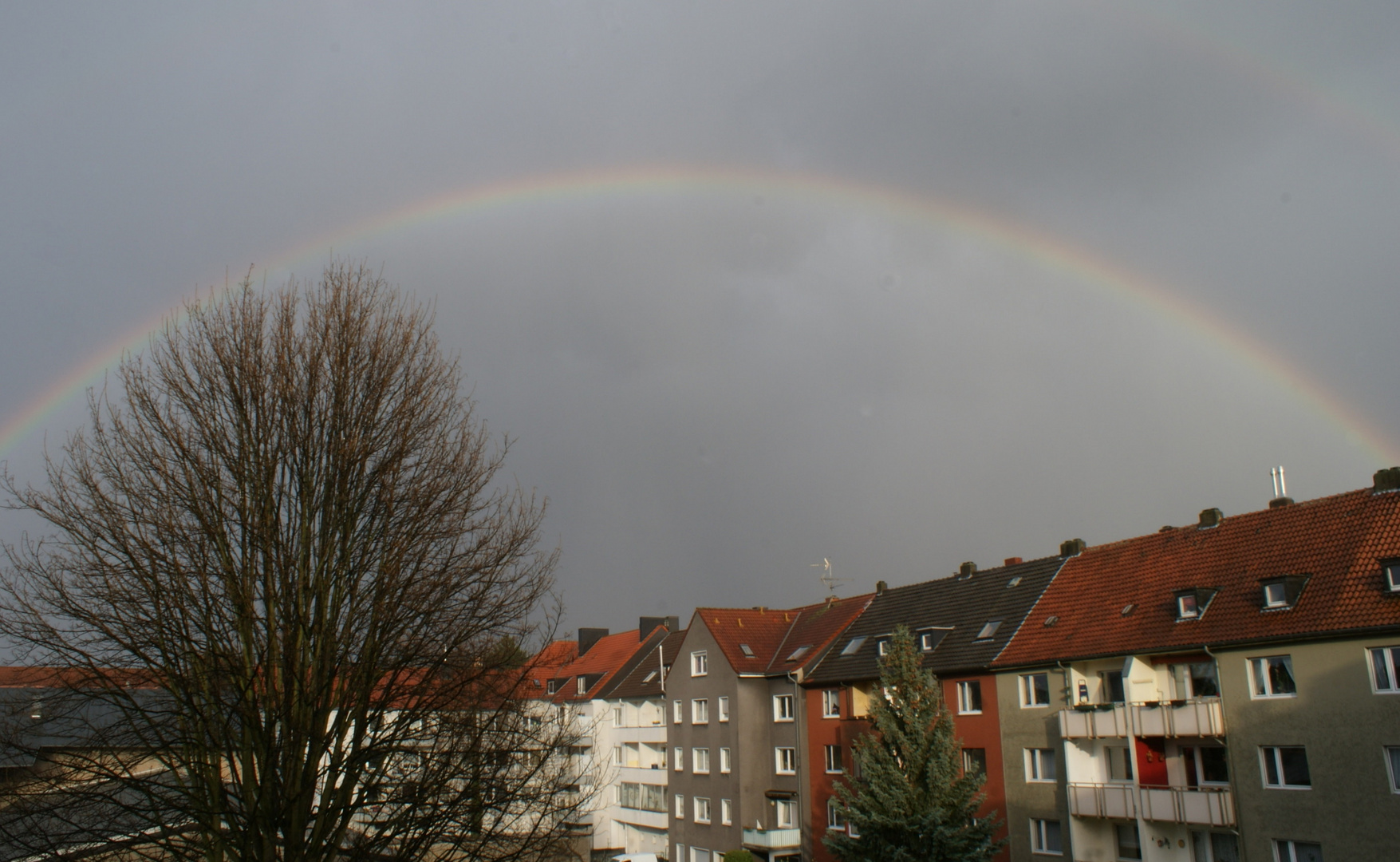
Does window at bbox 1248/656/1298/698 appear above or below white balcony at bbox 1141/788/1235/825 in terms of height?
above

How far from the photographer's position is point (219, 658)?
9875 millimetres

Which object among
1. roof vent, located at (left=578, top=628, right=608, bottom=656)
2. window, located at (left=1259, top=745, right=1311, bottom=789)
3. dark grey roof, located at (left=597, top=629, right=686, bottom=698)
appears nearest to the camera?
window, located at (left=1259, top=745, right=1311, bottom=789)

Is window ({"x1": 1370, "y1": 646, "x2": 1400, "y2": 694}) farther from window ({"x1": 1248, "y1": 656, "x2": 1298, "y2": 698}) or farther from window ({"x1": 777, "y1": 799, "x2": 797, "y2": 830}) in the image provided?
window ({"x1": 777, "y1": 799, "x2": 797, "y2": 830})

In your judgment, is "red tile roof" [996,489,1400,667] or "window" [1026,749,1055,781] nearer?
"red tile roof" [996,489,1400,667]

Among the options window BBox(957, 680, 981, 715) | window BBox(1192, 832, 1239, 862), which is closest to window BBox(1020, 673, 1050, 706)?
window BBox(957, 680, 981, 715)

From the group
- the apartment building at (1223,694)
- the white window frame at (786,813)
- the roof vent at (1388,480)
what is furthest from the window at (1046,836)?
the white window frame at (786,813)

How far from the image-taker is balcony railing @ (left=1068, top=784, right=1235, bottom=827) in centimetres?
2716

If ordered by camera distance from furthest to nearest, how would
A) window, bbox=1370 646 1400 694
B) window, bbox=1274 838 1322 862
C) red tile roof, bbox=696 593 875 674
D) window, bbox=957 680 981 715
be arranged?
red tile roof, bbox=696 593 875 674, window, bbox=957 680 981 715, window, bbox=1274 838 1322 862, window, bbox=1370 646 1400 694

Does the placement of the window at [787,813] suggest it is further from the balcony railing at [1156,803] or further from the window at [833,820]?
the balcony railing at [1156,803]

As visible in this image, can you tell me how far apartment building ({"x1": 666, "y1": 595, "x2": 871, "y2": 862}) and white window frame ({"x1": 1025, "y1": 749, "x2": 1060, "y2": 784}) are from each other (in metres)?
13.7

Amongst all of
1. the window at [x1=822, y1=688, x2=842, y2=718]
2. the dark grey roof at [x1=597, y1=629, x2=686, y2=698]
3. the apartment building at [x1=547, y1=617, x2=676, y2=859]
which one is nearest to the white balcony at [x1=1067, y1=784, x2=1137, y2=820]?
the window at [x1=822, y1=688, x2=842, y2=718]

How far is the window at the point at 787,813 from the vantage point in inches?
1818

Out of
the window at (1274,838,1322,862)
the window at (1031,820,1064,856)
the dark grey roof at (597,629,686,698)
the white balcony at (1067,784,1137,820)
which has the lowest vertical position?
the window at (1031,820,1064,856)

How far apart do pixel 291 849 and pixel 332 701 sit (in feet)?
4.97
